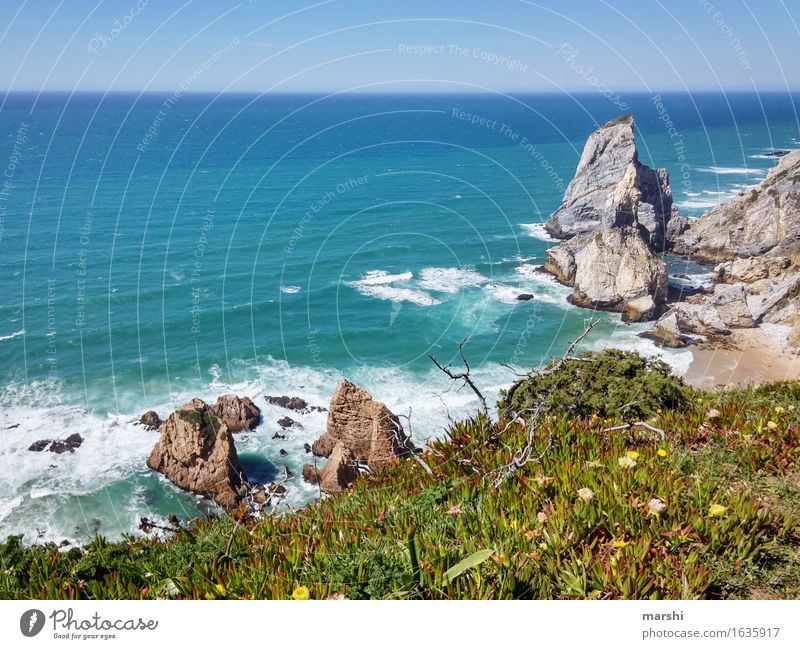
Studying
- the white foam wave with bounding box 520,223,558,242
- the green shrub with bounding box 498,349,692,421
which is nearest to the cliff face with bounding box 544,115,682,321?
the white foam wave with bounding box 520,223,558,242

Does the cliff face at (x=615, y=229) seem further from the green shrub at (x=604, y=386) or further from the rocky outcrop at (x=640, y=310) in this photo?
the green shrub at (x=604, y=386)

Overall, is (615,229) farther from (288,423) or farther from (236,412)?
(236,412)

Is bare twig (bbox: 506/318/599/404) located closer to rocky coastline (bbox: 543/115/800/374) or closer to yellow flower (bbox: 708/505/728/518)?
yellow flower (bbox: 708/505/728/518)

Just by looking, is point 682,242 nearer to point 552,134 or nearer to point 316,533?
point 316,533

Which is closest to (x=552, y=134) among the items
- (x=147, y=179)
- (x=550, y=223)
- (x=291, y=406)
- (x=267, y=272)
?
(x=550, y=223)

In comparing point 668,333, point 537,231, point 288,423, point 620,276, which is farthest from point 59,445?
point 537,231
